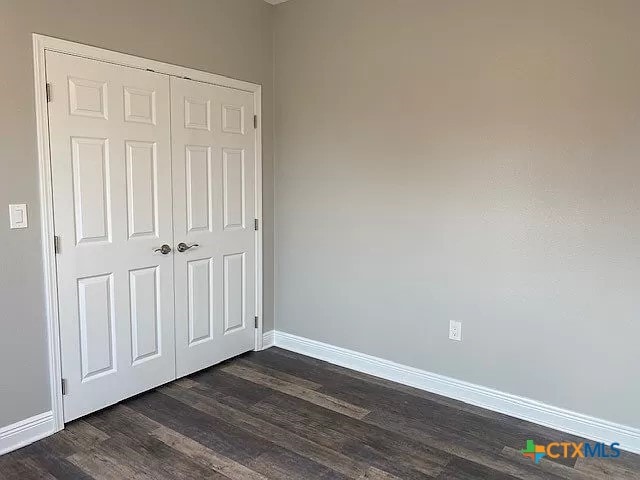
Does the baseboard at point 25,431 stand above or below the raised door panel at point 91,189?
below

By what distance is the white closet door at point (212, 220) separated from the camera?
3186 mm

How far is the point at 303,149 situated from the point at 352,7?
39.9 inches

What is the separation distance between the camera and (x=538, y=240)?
274cm

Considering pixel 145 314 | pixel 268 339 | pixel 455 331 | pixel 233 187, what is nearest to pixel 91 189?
pixel 145 314

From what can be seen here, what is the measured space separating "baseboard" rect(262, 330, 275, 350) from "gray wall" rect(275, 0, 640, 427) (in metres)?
0.30

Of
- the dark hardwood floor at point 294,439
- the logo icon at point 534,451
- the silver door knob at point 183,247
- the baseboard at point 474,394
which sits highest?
the silver door knob at point 183,247

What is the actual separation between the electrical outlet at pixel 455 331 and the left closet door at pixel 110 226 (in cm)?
180

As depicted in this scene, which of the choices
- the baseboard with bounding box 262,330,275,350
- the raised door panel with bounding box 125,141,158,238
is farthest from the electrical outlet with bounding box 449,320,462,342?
the raised door panel with bounding box 125,141,158,238

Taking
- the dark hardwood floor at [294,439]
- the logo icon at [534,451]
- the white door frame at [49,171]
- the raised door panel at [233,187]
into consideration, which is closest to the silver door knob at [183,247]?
the raised door panel at [233,187]

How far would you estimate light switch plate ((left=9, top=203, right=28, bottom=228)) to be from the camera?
7.94 ft

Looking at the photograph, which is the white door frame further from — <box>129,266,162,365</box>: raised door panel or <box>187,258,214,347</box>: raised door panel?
<box>187,258,214,347</box>: raised door panel

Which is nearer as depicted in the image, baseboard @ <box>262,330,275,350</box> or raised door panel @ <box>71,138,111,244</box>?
raised door panel @ <box>71,138,111,244</box>

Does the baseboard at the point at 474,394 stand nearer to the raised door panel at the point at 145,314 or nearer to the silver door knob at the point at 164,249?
the raised door panel at the point at 145,314

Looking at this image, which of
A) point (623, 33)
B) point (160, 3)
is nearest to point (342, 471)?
point (623, 33)
